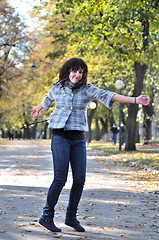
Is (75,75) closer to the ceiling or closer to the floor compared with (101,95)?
closer to the ceiling

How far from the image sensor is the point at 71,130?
17.5 feet

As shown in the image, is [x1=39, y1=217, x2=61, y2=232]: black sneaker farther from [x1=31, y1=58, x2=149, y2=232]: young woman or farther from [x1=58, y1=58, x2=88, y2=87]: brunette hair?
[x1=58, y1=58, x2=88, y2=87]: brunette hair

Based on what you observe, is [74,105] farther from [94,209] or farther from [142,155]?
[142,155]

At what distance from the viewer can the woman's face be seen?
5.43 meters

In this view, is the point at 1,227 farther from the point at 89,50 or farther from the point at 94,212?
the point at 89,50

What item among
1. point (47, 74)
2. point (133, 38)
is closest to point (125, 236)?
point (133, 38)

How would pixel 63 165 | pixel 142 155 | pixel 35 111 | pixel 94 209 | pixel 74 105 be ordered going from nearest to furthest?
pixel 63 165 < pixel 74 105 < pixel 35 111 < pixel 94 209 < pixel 142 155

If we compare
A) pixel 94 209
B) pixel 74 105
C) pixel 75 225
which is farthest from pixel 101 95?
pixel 94 209

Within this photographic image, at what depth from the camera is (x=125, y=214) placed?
6.74m

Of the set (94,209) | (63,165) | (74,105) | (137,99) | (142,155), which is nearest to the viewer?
(137,99)

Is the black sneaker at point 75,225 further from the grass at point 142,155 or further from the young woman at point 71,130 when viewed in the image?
the grass at point 142,155

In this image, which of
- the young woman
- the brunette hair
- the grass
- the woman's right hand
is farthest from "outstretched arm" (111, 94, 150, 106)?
the grass

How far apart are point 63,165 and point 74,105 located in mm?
656

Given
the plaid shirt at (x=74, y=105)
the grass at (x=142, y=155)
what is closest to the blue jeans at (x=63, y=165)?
the plaid shirt at (x=74, y=105)
